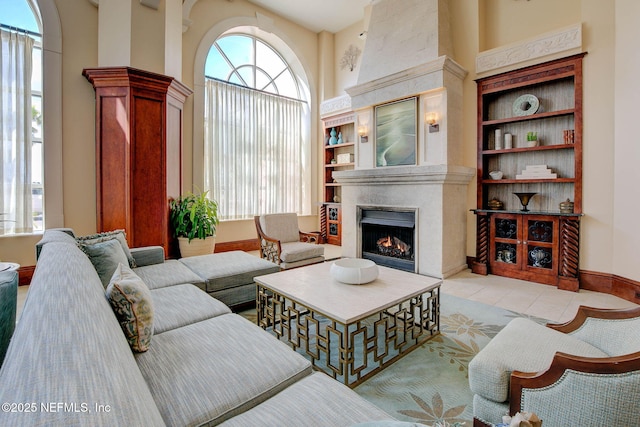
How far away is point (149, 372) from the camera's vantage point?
122 cm

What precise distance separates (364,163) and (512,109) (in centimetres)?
225

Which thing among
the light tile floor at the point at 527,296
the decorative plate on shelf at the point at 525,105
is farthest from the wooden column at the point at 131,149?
the decorative plate on shelf at the point at 525,105

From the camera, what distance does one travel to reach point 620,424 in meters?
0.98

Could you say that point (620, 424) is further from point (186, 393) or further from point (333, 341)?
point (333, 341)

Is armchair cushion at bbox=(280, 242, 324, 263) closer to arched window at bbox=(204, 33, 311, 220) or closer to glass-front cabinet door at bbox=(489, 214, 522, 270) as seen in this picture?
arched window at bbox=(204, 33, 311, 220)

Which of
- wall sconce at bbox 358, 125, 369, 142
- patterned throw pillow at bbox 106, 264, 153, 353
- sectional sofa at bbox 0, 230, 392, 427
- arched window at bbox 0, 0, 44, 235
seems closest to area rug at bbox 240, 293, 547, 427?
sectional sofa at bbox 0, 230, 392, 427

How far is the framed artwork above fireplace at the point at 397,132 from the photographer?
4516 mm

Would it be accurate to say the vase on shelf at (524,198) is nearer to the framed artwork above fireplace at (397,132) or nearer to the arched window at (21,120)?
the framed artwork above fireplace at (397,132)

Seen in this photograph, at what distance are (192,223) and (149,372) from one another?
357 cm

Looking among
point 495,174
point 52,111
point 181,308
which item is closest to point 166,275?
→ point 181,308

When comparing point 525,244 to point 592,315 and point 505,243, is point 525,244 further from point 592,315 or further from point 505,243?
point 592,315

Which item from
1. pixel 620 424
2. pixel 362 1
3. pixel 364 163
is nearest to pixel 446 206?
pixel 364 163

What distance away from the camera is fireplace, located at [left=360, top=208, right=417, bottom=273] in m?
4.54

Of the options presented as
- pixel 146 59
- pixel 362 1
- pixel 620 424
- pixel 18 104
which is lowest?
pixel 620 424
